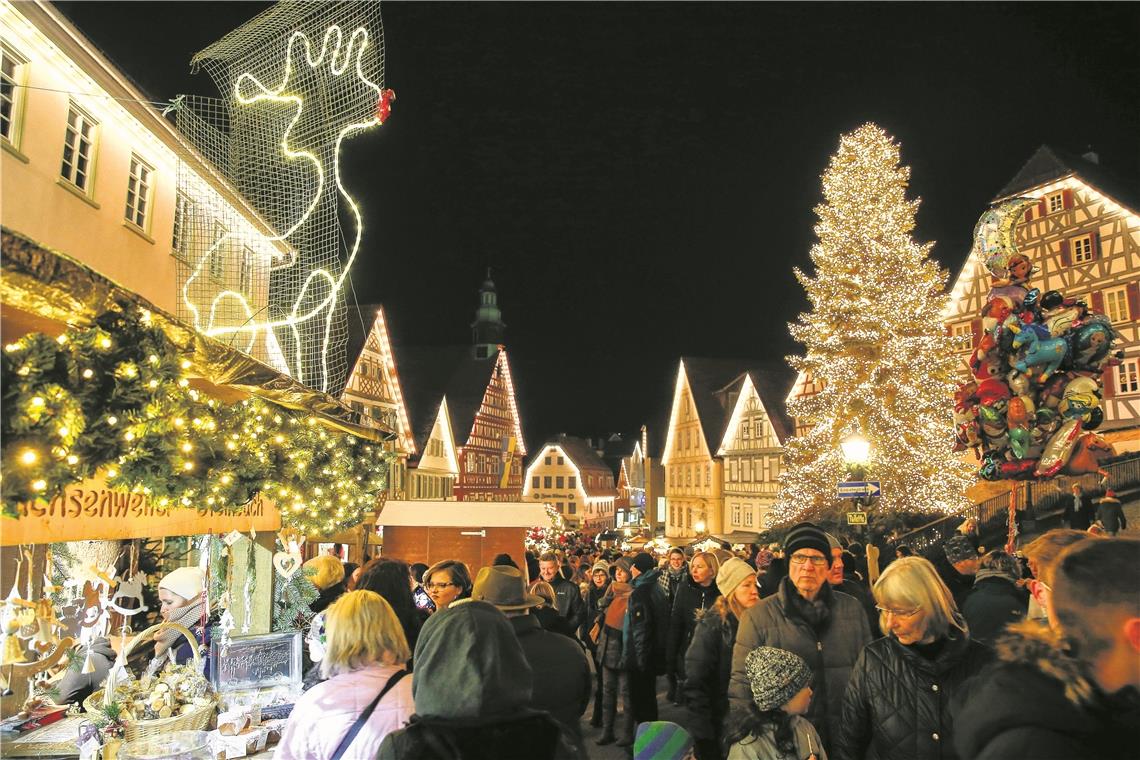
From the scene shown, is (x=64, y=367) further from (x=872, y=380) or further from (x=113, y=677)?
(x=872, y=380)

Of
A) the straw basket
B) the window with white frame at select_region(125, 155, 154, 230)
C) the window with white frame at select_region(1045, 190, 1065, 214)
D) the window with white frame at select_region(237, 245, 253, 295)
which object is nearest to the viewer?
the straw basket

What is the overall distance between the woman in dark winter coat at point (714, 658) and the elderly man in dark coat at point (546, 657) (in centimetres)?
115

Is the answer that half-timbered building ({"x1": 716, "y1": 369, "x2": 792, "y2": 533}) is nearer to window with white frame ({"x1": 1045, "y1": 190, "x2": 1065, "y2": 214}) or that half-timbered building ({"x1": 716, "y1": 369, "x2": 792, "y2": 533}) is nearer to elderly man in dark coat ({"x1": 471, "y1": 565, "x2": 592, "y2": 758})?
window with white frame ({"x1": 1045, "y1": 190, "x2": 1065, "y2": 214})

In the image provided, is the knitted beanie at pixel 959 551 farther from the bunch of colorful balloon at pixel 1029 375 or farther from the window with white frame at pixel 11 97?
the window with white frame at pixel 11 97

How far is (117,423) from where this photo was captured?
3734 mm

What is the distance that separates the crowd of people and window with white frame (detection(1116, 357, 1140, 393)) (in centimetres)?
2213

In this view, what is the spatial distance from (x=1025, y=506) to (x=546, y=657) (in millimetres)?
18795

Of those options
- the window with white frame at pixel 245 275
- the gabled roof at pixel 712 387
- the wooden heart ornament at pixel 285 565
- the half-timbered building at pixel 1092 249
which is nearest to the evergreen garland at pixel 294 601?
the wooden heart ornament at pixel 285 565

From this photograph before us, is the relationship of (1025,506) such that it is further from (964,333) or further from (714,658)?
(714,658)

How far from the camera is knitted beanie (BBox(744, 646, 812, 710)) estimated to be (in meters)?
3.35

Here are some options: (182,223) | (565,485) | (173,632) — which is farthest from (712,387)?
→ (173,632)

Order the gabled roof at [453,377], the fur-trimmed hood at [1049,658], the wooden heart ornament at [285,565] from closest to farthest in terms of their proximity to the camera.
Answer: the fur-trimmed hood at [1049,658]
the wooden heart ornament at [285,565]
the gabled roof at [453,377]

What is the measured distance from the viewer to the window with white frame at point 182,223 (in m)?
13.4

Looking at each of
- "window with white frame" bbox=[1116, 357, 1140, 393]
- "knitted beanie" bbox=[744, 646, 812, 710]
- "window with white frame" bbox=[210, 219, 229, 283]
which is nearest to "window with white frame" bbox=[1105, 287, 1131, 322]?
"window with white frame" bbox=[1116, 357, 1140, 393]
